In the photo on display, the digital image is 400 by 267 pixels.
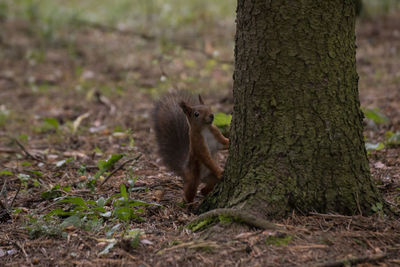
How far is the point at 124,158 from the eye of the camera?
4066 millimetres

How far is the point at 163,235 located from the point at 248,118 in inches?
29.1

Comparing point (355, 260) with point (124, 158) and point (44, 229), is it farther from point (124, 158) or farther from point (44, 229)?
point (124, 158)

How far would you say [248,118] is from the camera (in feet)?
8.03

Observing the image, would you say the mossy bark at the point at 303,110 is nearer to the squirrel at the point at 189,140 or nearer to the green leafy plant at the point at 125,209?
the green leafy plant at the point at 125,209

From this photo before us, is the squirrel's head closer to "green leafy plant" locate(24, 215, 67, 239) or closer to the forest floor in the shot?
the forest floor

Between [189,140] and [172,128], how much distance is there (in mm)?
156

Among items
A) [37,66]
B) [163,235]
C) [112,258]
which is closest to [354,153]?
[163,235]

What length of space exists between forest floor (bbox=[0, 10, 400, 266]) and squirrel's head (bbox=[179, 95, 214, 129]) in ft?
1.59

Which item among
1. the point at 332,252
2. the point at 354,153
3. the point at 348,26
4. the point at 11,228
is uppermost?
the point at 348,26

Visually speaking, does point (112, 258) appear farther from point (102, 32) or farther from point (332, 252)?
point (102, 32)

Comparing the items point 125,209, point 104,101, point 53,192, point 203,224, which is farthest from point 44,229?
point 104,101

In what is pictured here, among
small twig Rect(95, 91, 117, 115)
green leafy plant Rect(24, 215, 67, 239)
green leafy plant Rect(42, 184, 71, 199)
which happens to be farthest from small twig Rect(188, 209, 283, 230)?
small twig Rect(95, 91, 117, 115)

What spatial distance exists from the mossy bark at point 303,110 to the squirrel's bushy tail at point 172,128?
1.00 m

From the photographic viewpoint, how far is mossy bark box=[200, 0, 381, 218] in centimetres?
230
